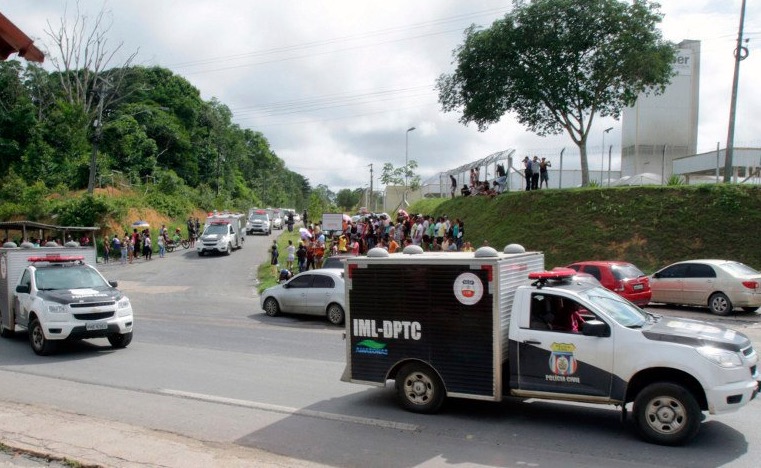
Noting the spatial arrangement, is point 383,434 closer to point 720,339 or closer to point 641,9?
point 720,339

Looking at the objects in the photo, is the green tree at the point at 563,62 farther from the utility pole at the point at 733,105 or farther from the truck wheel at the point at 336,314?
the truck wheel at the point at 336,314

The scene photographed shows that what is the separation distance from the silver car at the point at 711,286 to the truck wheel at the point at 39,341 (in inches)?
621

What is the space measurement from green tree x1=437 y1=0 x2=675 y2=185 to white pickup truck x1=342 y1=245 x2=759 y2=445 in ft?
75.3

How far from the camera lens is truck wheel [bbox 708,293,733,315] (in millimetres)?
16906

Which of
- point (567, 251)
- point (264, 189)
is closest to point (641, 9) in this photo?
point (567, 251)

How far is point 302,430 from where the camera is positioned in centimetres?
773

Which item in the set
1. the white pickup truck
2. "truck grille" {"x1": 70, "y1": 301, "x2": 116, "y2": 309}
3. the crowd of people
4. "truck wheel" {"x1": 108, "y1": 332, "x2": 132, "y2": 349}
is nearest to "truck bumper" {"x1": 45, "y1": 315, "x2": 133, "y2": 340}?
"truck grille" {"x1": 70, "y1": 301, "x2": 116, "y2": 309}

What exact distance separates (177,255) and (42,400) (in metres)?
31.5

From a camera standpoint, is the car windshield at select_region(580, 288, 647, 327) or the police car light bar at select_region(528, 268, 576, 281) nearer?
the car windshield at select_region(580, 288, 647, 327)

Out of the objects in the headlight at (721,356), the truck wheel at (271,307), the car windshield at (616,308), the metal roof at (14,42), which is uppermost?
the metal roof at (14,42)

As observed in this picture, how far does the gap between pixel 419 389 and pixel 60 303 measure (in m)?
8.13

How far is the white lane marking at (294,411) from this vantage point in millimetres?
7891

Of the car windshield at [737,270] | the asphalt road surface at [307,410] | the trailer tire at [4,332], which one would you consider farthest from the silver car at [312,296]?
the car windshield at [737,270]

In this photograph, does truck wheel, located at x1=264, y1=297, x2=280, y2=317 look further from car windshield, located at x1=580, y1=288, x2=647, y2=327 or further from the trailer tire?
car windshield, located at x1=580, y1=288, x2=647, y2=327
